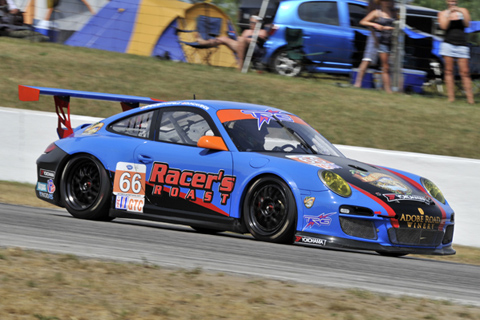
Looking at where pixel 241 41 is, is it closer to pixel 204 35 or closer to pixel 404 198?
pixel 204 35

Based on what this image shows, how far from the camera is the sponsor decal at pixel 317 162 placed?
250 inches

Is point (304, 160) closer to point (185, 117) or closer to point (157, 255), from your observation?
point (185, 117)

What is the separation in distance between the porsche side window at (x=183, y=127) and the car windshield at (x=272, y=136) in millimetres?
266

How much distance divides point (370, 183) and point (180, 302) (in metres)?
2.99

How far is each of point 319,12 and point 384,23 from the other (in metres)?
1.65

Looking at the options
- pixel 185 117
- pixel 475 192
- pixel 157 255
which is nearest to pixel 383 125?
pixel 475 192

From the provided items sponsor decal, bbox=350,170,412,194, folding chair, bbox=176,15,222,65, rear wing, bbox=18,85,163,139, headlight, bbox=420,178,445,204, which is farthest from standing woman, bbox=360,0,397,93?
sponsor decal, bbox=350,170,412,194

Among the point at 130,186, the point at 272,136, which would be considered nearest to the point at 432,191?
the point at 272,136

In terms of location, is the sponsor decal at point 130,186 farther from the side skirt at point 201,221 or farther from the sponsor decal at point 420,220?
the sponsor decal at point 420,220

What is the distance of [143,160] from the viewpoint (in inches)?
278

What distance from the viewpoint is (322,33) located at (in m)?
14.4

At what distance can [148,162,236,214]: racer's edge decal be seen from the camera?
6551mm

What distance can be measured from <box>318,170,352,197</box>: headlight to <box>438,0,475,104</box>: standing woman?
718cm

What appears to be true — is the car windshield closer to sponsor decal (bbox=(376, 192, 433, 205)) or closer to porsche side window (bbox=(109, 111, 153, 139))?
porsche side window (bbox=(109, 111, 153, 139))
